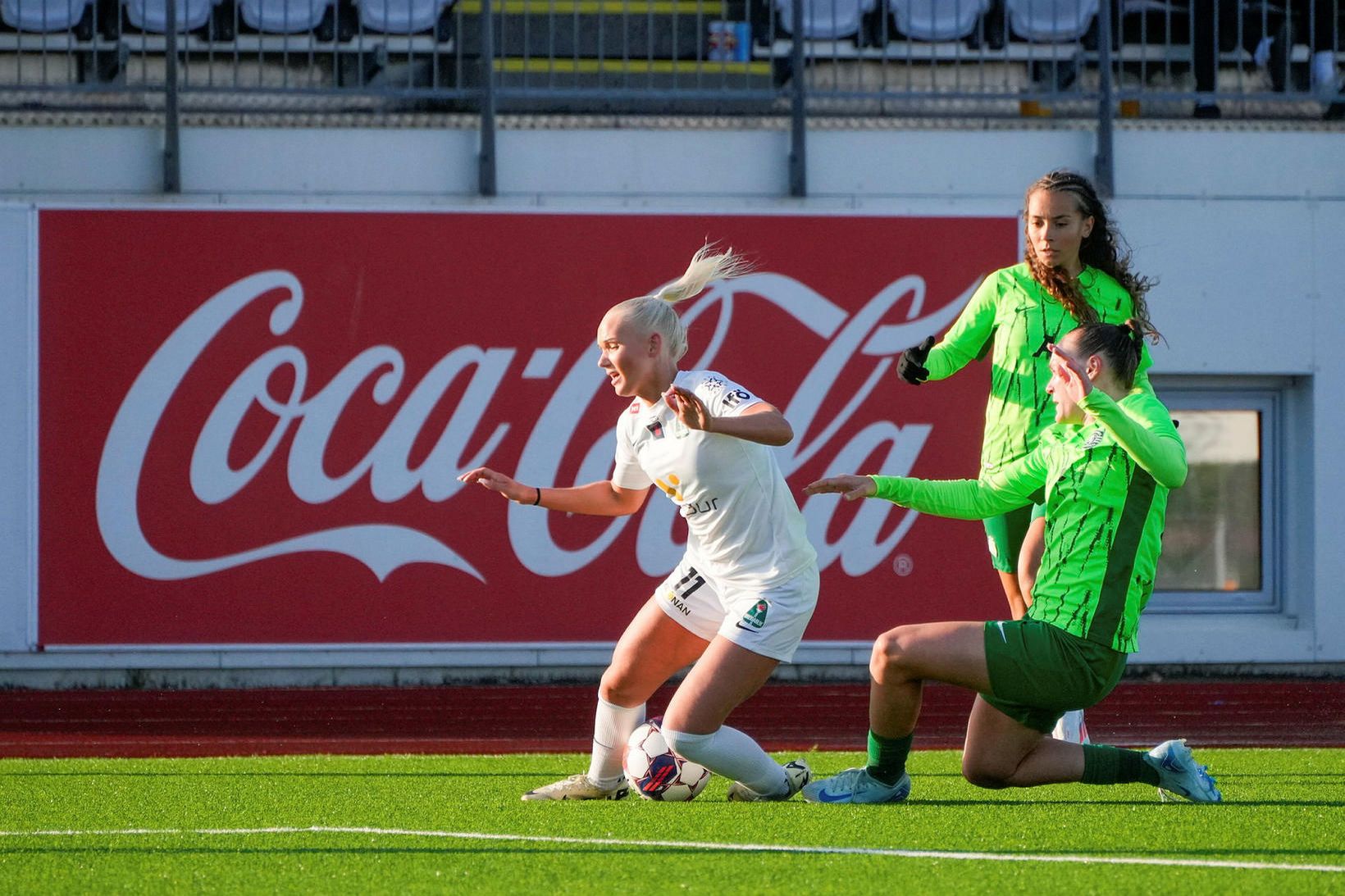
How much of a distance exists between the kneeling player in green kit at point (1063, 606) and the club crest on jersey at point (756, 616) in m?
0.34

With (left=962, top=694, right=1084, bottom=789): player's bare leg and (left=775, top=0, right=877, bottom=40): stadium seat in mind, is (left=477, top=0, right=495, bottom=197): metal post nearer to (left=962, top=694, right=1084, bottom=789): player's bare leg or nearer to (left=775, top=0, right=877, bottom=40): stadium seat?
(left=775, top=0, right=877, bottom=40): stadium seat

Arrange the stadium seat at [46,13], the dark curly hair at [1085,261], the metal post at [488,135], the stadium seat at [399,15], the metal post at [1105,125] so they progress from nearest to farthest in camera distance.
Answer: the dark curly hair at [1085,261], the metal post at [488,135], the metal post at [1105,125], the stadium seat at [46,13], the stadium seat at [399,15]

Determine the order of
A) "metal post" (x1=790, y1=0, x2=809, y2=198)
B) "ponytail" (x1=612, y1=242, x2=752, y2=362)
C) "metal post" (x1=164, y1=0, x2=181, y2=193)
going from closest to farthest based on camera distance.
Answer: "ponytail" (x1=612, y1=242, x2=752, y2=362), "metal post" (x1=164, y1=0, x2=181, y2=193), "metal post" (x1=790, y1=0, x2=809, y2=198)

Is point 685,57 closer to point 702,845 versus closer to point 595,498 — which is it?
point 595,498

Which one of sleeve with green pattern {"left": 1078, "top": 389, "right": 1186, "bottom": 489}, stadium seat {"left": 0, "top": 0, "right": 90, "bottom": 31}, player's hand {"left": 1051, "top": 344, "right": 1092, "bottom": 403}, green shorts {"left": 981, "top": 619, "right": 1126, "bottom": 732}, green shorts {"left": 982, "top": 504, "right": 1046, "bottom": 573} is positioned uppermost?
stadium seat {"left": 0, "top": 0, "right": 90, "bottom": 31}

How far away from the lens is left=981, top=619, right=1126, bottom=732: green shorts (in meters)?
4.61

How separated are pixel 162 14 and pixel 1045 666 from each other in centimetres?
871

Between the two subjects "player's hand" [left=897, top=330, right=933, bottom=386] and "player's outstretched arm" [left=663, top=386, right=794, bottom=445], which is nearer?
"player's outstretched arm" [left=663, top=386, right=794, bottom=445]

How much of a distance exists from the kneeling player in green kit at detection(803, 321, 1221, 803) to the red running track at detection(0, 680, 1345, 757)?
2.78 meters

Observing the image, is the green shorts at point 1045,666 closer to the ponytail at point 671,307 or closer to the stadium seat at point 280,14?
the ponytail at point 671,307

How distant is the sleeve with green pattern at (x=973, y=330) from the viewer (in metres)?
5.60

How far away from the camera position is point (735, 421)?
4.60 m

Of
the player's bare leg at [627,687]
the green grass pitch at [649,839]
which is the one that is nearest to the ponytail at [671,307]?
the player's bare leg at [627,687]

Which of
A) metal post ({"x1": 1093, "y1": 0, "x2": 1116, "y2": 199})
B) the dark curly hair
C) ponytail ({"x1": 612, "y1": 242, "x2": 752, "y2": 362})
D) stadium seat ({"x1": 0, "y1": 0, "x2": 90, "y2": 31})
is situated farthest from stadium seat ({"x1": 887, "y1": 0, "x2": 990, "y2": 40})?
ponytail ({"x1": 612, "y1": 242, "x2": 752, "y2": 362})
